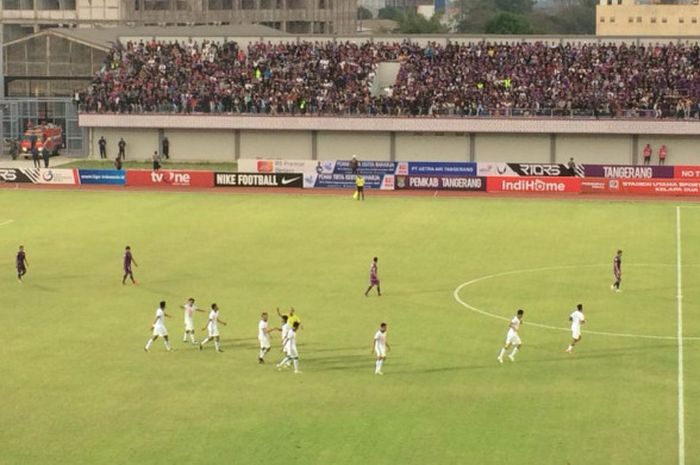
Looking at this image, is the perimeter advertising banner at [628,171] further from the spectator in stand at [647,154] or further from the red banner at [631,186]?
the spectator in stand at [647,154]

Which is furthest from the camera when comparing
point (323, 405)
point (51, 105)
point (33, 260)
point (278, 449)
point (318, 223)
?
point (51, 105)

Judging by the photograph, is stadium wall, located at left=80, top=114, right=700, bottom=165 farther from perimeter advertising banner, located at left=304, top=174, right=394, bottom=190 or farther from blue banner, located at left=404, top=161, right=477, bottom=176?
perimeter advertising banner, located at left=304, top=174, right=394, bottom=190

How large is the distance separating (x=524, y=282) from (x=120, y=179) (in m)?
40.0

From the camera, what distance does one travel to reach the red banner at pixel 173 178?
84500 millimetres

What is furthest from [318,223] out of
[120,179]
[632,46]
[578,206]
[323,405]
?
[632,46]

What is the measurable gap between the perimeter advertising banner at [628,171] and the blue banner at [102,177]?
93.9 ft

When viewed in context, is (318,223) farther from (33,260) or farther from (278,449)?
(278,449)

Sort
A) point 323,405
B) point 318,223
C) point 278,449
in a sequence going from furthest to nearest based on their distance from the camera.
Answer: point 318,223 → point 323,405 → point 278,449

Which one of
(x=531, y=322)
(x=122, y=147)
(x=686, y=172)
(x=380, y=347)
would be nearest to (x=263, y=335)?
(x=380, y=347)

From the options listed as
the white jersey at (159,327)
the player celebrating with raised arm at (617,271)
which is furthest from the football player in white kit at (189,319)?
the player celebrating with raised arm at (617,271)

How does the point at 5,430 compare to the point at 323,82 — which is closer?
the point at 5,430

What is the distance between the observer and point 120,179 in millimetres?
85688

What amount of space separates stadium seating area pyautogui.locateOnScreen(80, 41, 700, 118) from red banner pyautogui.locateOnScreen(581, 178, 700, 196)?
489 inches

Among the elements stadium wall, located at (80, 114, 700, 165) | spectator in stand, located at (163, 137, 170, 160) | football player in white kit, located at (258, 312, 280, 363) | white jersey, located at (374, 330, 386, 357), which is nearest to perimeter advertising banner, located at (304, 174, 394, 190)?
stadium wall, located at (80, 114, 700, 165)
